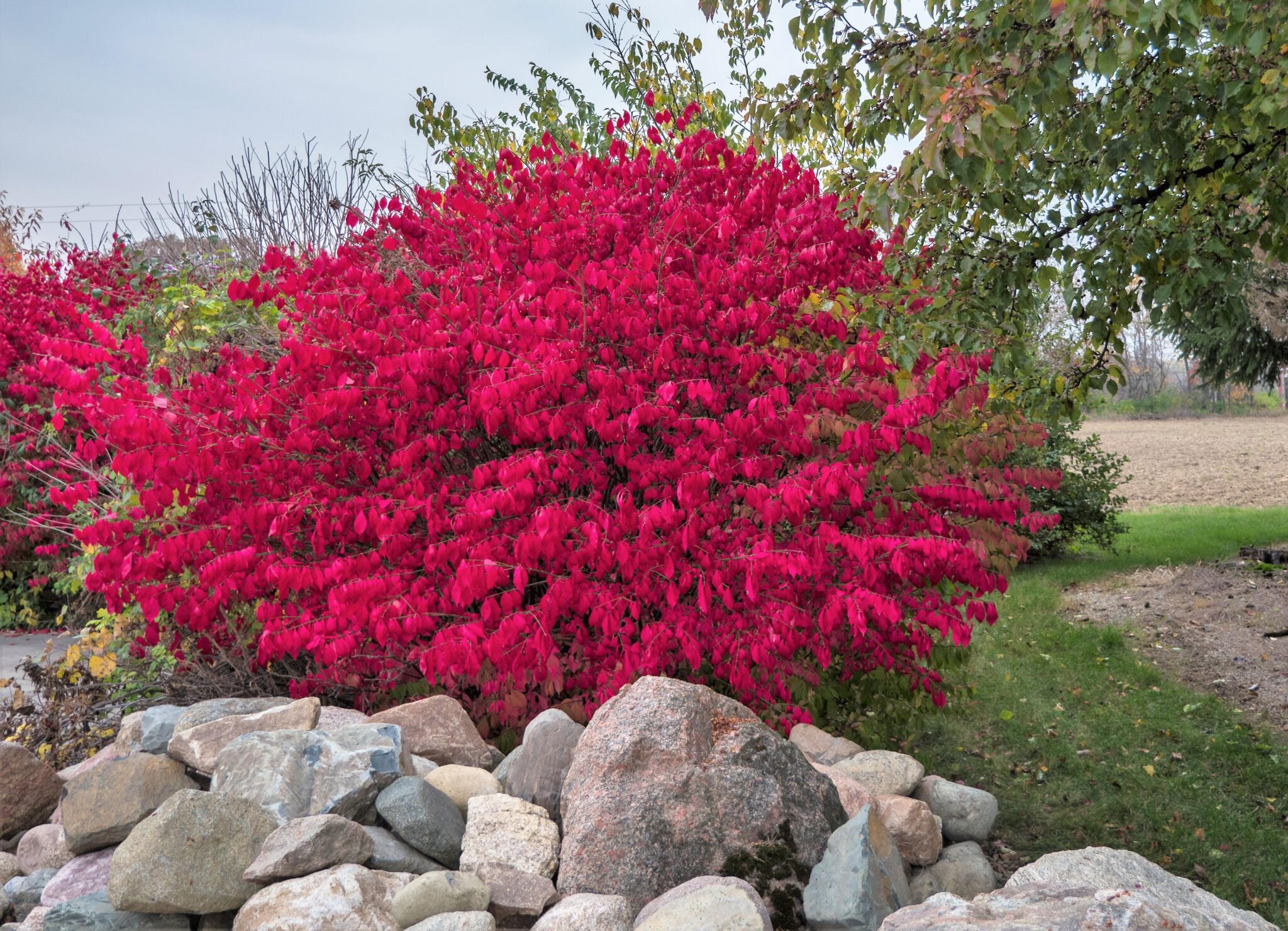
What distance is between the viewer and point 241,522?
14.5 ft

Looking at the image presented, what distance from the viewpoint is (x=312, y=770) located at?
3342mm

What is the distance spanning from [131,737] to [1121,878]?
3756 mm

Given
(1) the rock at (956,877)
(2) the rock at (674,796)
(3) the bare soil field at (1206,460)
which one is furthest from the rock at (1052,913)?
(3) the bare soil field at (1206,460)

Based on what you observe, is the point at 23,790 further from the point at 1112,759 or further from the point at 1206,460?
the point at 1206,460

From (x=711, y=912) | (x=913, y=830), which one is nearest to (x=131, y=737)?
(x=711, y=912)

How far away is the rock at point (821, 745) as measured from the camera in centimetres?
420

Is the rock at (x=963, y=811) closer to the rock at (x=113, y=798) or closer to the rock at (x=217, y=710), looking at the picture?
the rock at (x=217, y=710)

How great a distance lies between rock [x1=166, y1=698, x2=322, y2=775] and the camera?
11.9 ft

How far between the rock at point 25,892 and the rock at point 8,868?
14 cm

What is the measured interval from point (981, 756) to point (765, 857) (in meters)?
3.74

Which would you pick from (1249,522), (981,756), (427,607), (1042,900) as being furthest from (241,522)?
(1249,522)

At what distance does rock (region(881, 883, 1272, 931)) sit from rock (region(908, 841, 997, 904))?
96cm

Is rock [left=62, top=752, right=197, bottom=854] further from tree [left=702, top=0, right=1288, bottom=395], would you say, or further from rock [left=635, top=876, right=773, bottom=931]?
tree [left=702, top=0, right=1288, bottom=395]

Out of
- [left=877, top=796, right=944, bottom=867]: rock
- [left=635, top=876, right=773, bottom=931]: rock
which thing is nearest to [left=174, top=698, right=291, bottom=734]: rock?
[left=635, top=876, right=773, bottom=931]: rock
